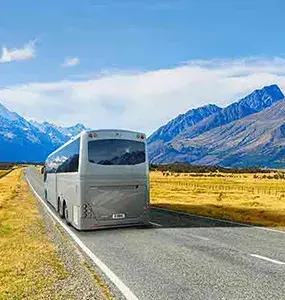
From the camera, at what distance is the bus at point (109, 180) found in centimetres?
2041

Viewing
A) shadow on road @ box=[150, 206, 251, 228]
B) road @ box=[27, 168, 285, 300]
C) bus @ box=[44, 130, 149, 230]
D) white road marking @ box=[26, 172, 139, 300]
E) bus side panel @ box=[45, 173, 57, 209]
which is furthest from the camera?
bus side panel @ box=[45, 173, 57, 209]

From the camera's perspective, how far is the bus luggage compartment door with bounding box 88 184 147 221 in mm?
20453

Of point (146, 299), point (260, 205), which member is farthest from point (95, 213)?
point (260, 205)

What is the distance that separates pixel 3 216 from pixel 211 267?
17924 mm

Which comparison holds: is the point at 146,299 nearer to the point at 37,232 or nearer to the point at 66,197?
the point at 37,232

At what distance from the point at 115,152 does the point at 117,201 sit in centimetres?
204

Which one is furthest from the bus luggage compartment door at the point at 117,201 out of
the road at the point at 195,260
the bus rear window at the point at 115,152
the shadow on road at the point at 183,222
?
the shadow on road at the point at 183,222

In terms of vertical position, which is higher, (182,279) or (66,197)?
(66,197)

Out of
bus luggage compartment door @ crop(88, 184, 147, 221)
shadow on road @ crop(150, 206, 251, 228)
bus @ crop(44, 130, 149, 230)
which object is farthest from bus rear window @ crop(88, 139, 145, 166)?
shadow on road @ crop(150, 206, 251, 228)

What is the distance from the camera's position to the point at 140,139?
22.2m

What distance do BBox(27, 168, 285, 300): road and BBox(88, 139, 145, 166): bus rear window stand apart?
2861mm

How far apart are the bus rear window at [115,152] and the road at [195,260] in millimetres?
2861

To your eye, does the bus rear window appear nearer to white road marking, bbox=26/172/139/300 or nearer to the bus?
the bus

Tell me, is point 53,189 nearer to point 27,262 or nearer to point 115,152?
point 115,152
